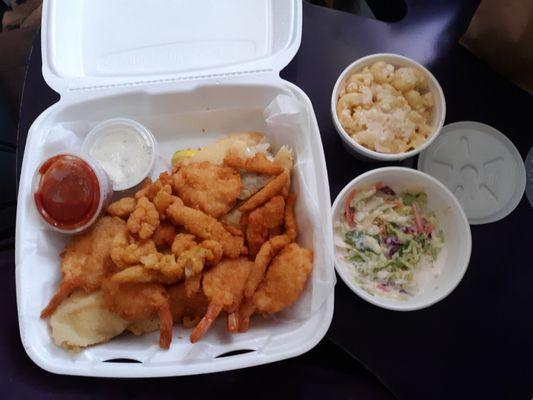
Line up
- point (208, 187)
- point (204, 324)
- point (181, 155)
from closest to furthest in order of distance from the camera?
point (204, 324)
point (208, 187)
point (181, 155)

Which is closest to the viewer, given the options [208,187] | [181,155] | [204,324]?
[204,324]

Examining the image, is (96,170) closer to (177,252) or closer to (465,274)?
(177,252)

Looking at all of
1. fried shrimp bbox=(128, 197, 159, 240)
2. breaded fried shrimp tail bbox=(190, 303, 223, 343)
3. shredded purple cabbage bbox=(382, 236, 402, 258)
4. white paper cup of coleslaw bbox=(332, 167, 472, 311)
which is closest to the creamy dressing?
fried shrimp bbox=(128, 197, 159, 240)

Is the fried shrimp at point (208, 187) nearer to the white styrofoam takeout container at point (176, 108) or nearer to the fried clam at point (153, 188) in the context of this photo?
the fried clam at point (153, 188)

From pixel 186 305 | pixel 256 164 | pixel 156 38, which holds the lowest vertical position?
pixel 186 305

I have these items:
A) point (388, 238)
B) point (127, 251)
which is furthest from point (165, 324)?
point (388, 238)

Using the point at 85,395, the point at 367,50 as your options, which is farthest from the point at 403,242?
the point at 85,395

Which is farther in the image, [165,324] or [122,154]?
[122,154]

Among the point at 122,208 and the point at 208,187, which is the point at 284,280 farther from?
the point at 122,208

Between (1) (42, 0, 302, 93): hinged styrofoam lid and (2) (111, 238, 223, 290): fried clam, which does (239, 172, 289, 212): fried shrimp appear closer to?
(2) (111, 238, 223, 290): fried clam
